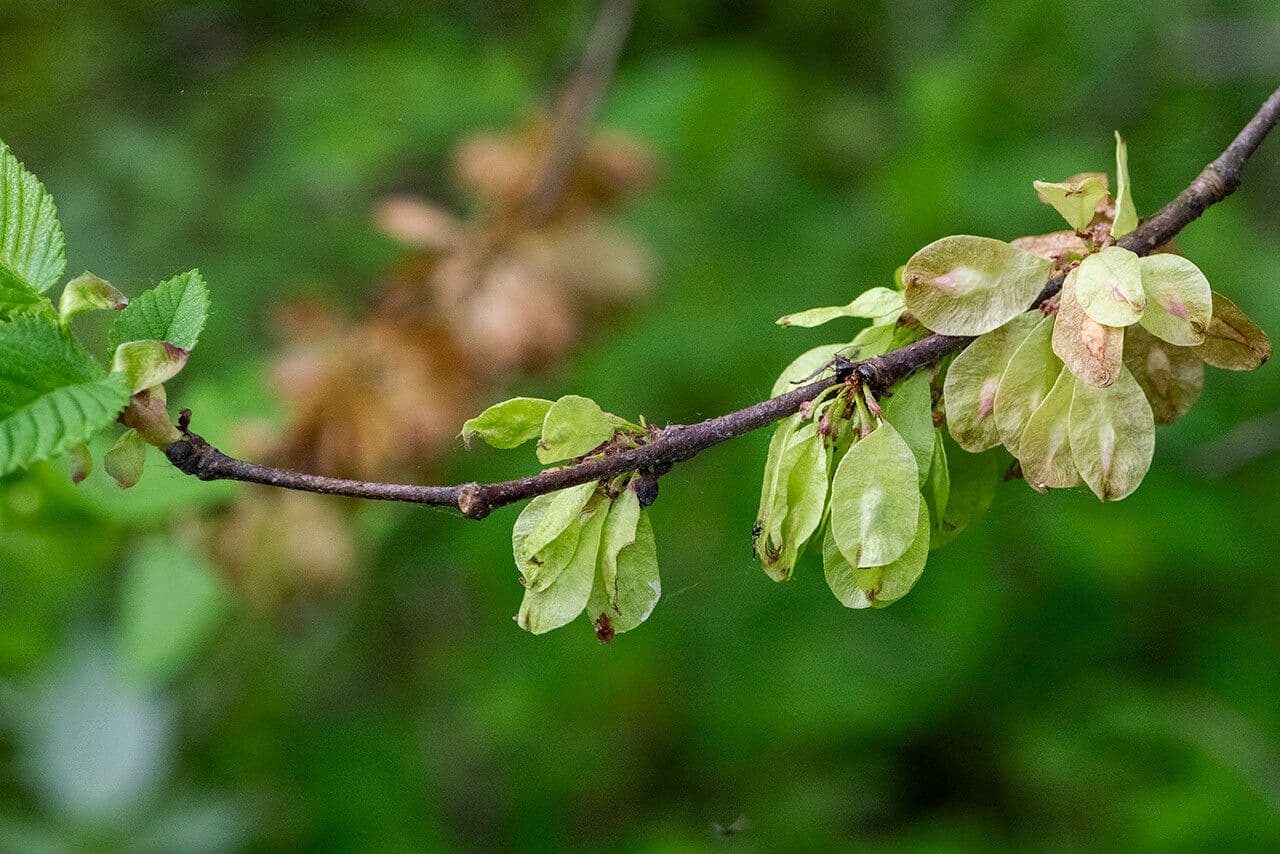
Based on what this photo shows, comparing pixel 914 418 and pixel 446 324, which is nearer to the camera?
pixel 914 418

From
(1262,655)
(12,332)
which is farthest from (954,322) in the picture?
(1262,655)

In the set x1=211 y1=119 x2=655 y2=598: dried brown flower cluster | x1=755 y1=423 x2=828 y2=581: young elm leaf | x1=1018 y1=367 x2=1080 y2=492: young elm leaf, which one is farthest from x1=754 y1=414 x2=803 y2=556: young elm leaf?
x1=211 y1=119 x2=655 y2=598: dried brown flower cluster

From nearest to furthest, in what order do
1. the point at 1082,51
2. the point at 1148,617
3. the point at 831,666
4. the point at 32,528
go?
the point at 32,528 → the point at 831,666 → the point at 1148,617 → the point at 1082,51

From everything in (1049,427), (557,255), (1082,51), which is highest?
(1082,51)

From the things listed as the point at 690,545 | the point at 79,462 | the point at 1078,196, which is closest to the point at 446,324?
the point at 690,545

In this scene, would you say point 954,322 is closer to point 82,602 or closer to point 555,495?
point 555,495

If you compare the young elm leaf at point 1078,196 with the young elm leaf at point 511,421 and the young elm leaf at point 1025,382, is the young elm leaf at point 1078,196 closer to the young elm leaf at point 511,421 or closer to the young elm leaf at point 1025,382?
the young elm leaf at point 1025,382

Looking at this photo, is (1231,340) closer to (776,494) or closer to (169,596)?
(776,494)
